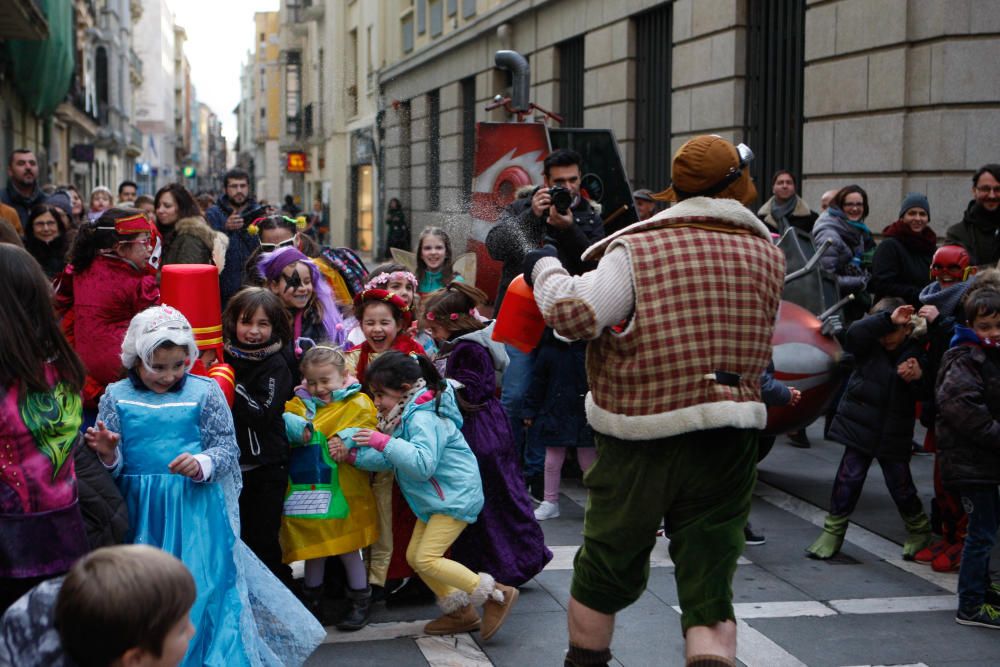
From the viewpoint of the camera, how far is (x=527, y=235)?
6809 millimetres

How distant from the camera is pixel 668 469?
369cm

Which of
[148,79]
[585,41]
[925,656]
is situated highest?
[148,79]

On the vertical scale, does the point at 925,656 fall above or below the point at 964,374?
below

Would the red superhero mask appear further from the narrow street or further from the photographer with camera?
the photographer with camera

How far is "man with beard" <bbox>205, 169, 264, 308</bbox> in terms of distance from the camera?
344 inches

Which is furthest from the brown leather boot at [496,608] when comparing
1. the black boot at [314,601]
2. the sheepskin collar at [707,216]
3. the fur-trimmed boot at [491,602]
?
the sheepskin collar at [707,216]

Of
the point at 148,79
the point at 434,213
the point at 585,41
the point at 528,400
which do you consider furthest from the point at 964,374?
the point at 148,79

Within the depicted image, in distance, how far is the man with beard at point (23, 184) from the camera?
10.2m

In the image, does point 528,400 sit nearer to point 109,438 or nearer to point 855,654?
point 855,654

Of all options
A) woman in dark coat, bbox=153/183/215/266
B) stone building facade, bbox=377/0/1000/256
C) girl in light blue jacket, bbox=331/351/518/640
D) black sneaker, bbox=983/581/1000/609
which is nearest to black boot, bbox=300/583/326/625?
girl in light blue jacket, bbox=331/351/518/640

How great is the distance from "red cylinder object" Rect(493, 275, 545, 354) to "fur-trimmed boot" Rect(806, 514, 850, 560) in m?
2.68

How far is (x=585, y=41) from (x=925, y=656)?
45.7 feet

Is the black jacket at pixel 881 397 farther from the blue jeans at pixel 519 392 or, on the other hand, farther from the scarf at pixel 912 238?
the scarf at pixel 912 238

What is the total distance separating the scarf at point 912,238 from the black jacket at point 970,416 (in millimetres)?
2919
